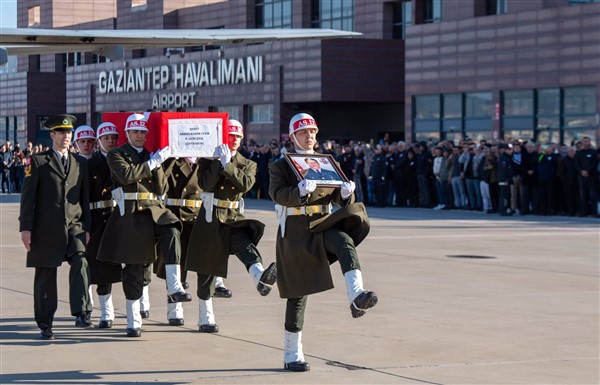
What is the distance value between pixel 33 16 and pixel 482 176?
187ft

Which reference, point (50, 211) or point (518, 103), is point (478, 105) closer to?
point (518, 103)

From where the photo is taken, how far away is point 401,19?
49625 mm

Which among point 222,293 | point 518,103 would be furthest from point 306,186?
point 518,103

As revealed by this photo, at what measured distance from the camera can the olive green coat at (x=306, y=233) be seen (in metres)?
8.99

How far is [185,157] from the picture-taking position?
10.9 meters

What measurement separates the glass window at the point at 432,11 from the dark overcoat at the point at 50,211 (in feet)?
117

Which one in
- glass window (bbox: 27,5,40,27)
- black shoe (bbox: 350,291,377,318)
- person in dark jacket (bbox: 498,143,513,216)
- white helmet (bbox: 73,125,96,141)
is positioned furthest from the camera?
glass window (bbox: 27,5,40,27)

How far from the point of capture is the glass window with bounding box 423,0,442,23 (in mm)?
45375

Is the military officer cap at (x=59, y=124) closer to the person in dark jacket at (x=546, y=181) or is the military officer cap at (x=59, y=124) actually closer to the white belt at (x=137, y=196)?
the white belt at (x=137, y=196)

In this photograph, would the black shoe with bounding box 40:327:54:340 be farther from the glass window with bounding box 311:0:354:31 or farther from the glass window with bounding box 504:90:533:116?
the glass window with bounding box 311:0:354:31

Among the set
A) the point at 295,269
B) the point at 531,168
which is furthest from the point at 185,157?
the point at 531,168

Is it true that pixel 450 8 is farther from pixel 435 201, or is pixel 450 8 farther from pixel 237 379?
pixel 237 379

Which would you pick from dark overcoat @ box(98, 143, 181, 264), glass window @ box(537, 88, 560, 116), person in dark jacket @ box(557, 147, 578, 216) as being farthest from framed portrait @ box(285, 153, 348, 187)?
glass window @ box(537, 88, 560, 116)

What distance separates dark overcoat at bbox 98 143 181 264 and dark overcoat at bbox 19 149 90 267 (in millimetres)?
291
